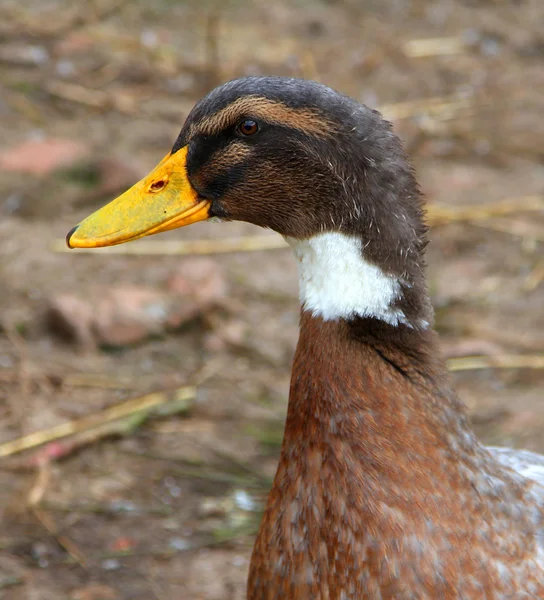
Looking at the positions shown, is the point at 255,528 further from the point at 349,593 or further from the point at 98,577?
the point at 349,593

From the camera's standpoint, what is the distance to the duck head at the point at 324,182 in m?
2.24

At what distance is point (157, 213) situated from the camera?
96.5 inches

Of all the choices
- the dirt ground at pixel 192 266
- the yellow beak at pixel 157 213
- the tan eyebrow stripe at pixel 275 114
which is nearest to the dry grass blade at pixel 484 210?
the dirt ground at pixel 192 266

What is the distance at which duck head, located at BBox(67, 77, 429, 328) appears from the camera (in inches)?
88.4

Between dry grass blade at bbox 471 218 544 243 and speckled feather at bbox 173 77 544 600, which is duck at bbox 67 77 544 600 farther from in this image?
dry grass blade at bbox 471 218 544 243

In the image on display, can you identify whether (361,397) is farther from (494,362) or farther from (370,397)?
(494,362)

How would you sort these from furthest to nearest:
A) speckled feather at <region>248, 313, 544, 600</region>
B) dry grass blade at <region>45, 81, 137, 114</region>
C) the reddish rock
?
dry grass blade at <region>45, 81, 137, 114</region> < the reddish rock < speckled feather at <region>248, 313, 544, 600</region>

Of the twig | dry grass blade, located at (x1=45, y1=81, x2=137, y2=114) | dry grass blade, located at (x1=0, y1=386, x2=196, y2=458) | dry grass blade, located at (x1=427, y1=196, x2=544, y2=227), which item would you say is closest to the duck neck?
the twig

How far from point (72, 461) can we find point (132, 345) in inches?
29.4

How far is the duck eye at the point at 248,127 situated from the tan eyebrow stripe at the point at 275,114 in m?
0.02

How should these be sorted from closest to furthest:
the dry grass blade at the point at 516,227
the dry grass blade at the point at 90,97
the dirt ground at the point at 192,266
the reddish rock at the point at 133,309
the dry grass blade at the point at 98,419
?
the dirt ground at the point at 192,266
the dry grass blade at the point at 98,419
the reddish rock at the point at 133,309
the dry grass blade at the point at 516,227
the dry grass blade at the point at 90,97

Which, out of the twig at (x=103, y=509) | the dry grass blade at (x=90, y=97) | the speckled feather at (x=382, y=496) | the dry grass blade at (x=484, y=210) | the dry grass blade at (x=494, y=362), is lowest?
the twig at (x=103, y=509)

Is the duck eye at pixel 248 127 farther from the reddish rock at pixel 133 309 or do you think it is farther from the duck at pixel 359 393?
the reddish rock at pixel 133 309

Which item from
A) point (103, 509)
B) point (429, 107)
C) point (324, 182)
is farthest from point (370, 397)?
point (429, 107)
